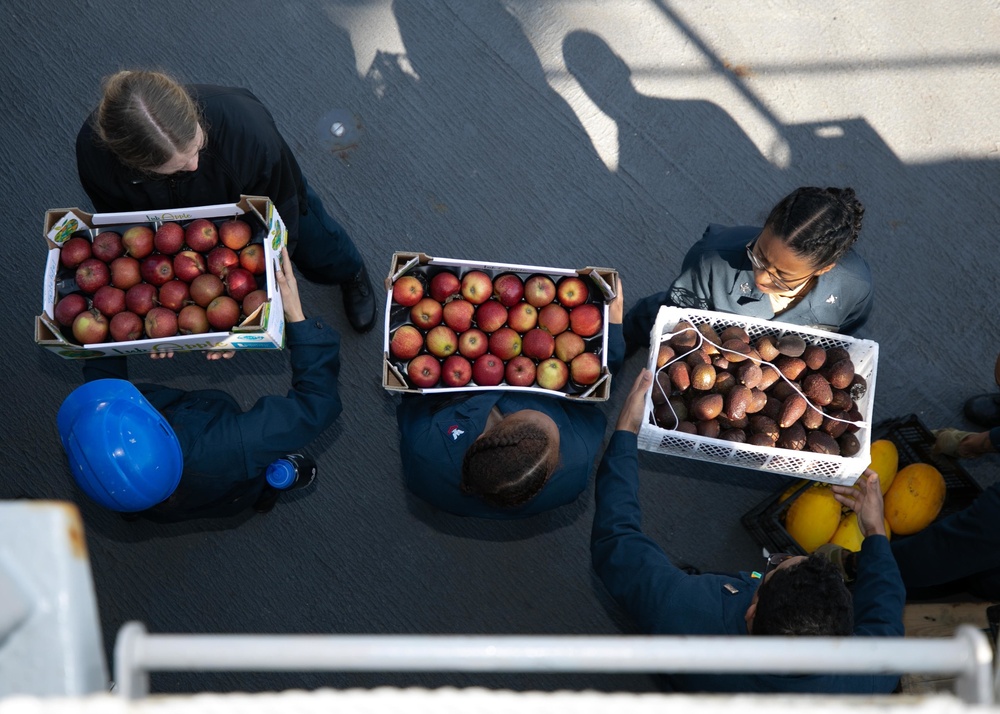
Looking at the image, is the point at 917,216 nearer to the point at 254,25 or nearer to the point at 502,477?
the point at 502,477

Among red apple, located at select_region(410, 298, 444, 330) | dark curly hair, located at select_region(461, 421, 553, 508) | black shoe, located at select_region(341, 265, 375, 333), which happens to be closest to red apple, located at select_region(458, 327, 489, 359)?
red apple, located at select_region(410, 298, 444, 330)

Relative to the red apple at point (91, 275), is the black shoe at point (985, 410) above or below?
below

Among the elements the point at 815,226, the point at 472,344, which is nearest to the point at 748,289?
the point at 815,226

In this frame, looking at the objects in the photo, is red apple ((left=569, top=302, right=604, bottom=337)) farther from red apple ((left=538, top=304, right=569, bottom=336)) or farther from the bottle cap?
the bottle cap

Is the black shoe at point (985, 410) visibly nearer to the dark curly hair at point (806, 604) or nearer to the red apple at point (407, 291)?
the dark curly hair at point (806, 604)

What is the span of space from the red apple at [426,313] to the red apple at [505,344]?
0.22 m

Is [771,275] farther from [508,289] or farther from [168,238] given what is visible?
[168,238]

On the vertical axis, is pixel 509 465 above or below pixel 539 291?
below

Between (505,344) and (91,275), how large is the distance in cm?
145

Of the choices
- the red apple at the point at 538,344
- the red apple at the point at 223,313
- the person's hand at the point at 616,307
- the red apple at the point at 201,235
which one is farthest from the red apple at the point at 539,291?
the red apple at the point at 201,235

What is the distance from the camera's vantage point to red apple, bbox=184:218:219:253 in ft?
7.80

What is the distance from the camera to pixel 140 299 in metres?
2.34

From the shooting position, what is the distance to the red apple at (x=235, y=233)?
7.69 ft

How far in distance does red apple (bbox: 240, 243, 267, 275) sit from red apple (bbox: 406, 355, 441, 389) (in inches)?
24.2
